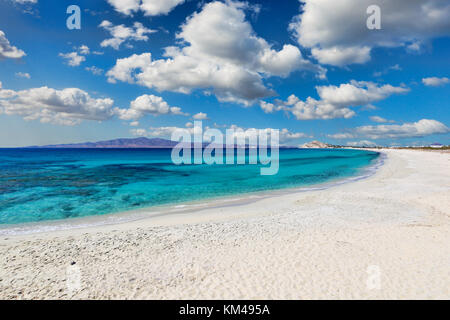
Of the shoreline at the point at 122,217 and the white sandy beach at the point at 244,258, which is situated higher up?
the white sandy beach at the point at 244,258

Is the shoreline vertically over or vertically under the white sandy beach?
under

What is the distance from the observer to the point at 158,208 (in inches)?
701

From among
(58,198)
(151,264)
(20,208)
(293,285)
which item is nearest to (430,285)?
(293,285)

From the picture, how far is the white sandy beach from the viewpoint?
668cm

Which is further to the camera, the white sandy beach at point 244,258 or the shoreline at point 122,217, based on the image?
the shoreline at point 122,217

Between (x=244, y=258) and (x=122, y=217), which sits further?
(x=122, y=217)

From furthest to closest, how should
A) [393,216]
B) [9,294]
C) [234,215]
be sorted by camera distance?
[234,215] → [393,216] → [9,294]

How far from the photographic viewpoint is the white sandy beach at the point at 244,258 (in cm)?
668

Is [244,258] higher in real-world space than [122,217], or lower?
higher

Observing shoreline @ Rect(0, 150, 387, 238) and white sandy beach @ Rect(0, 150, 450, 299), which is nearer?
white sandy beach @ Rect(0, 150, 450, 299)

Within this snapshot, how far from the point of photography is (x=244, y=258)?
8.66 m
